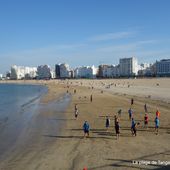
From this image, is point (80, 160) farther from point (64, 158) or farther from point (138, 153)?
point (138, 153)

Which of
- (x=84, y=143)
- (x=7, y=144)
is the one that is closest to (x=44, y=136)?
(x=7, y=144)

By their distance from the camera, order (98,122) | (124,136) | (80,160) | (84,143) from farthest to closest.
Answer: (98,122)
(124,136)
(84,143)
(80,160)

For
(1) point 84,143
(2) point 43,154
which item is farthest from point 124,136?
(2) point 43,154

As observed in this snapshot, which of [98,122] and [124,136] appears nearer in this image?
[124,136]

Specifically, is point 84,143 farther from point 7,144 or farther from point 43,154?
point 7,144

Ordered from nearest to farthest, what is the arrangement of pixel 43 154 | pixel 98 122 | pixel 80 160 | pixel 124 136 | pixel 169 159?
pixel 169 159, pixel 80 160, pixel 43 154, pixel 124 136, pixel 98 122

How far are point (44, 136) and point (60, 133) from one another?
1205mm

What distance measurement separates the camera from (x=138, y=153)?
16.0m

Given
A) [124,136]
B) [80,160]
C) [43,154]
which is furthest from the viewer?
[124,136]

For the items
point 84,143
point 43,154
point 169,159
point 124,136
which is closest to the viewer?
point 169,159

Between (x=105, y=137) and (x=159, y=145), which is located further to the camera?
(x=105, y=137)

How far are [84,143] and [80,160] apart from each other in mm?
3609

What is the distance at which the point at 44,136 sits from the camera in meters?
22.4

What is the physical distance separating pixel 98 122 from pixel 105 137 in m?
6.49
